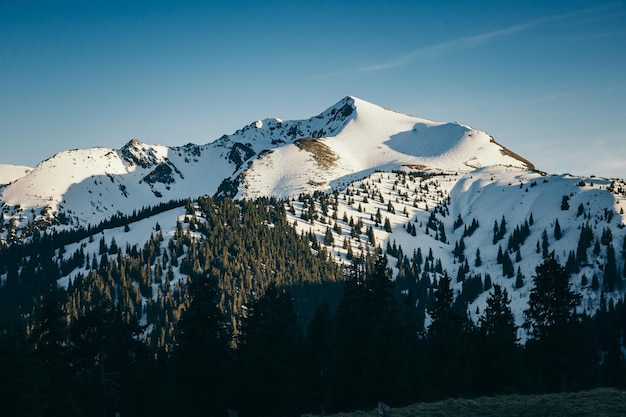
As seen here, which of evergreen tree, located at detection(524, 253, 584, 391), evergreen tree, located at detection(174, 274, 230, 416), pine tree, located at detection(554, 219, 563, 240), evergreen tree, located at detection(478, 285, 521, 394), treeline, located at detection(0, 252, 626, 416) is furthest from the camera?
pine tree, located at detection(554, 219, 563, 240)

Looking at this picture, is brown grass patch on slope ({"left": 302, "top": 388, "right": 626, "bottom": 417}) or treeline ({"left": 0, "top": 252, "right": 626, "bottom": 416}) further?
treeline ({"left": 0, "top": 252, "right": 626, "bottom": 416})

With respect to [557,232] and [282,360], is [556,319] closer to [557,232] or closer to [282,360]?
[282,360]

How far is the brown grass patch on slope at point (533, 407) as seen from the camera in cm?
2606

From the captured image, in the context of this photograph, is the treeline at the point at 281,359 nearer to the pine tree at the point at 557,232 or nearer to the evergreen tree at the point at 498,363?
the evergreen tree at the point at 498,363

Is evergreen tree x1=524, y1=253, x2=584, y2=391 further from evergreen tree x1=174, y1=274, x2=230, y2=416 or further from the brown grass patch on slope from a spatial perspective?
evergreen tree x1=174, y1=274, x2=230, y2=416

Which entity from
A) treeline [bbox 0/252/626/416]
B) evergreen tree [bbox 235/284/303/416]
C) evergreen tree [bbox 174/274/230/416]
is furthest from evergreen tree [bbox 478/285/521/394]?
evergreen tree [bbox 174/274/230/416]

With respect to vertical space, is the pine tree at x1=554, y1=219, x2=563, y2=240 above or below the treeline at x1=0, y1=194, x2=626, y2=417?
above

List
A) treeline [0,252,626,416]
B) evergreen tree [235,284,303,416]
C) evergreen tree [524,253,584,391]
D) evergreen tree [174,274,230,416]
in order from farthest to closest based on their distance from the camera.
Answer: evergreen tree [524,253,584,391], evergreen tree [174,274,230,416], treeline [0,252,626,416], evergreen tree [235,284,303,416]

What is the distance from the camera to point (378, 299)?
162ft

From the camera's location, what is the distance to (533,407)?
28.2 meters

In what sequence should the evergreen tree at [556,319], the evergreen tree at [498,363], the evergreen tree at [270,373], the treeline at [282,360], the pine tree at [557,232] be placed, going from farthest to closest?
the pine tree at [557,232], the evergreen tree at [556,319], the evergreen tree at [498,363], the treeline at [282,360], the evergreen tree at [270,373]

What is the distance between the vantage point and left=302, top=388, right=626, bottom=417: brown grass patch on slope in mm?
26062

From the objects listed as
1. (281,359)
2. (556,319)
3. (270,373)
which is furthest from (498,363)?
(270,373)

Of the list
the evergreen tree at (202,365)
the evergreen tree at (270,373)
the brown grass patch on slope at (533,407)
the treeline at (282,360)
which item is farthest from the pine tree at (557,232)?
the evergreen tree at (202,365)
